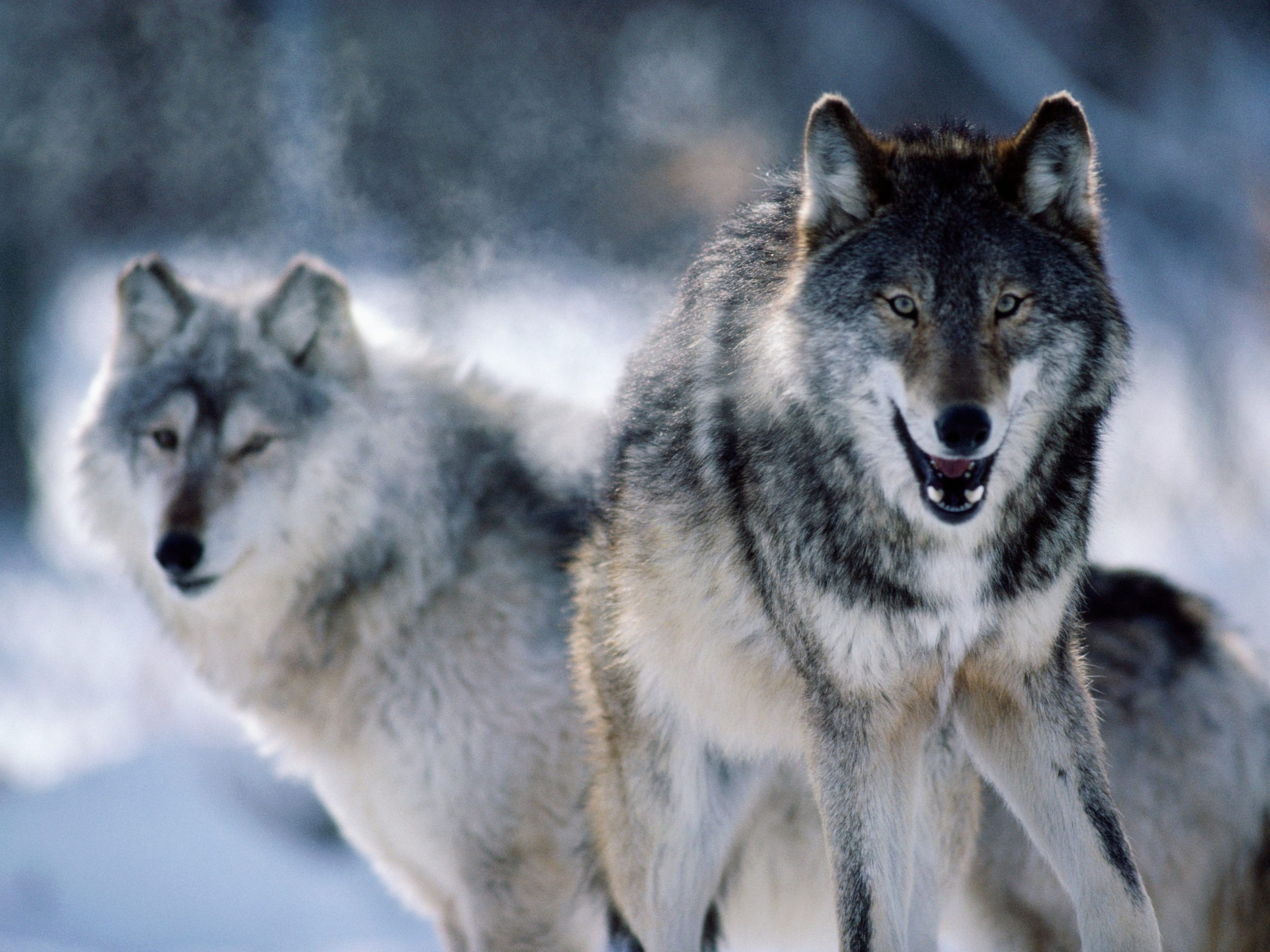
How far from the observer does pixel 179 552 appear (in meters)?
3.04

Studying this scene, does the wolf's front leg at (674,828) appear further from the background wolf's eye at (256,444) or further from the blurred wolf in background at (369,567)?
the background wolf's eye at (256,444)

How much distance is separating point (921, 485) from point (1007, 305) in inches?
13.2

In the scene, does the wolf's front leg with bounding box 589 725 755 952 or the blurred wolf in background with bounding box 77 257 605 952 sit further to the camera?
the blurred wolf in background with bounding box 77 257 605 952

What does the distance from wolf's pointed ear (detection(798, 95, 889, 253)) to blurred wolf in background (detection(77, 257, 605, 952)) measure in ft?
5.17

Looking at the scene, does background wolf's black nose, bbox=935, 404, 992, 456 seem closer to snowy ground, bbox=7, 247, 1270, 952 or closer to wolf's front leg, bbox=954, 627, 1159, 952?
wolf's front leg, bbox=954, 627, 1159, 952

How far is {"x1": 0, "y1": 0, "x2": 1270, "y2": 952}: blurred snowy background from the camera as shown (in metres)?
6.85

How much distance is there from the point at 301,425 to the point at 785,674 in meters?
1.87

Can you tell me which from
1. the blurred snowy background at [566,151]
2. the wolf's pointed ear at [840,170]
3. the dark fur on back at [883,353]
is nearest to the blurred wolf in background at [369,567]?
the dark fur on back at [883,353]

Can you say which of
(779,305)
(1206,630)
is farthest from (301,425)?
(1206,630)

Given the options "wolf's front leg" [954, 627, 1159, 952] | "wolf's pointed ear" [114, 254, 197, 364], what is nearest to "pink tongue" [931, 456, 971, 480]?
"wolf's front leg" [954, 627, 1159, 952]

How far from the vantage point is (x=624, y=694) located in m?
2.54

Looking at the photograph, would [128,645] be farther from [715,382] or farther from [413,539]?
[715,382]

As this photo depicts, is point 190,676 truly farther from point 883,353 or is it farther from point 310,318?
point 883,353

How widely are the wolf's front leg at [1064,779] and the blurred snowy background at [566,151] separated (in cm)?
481
